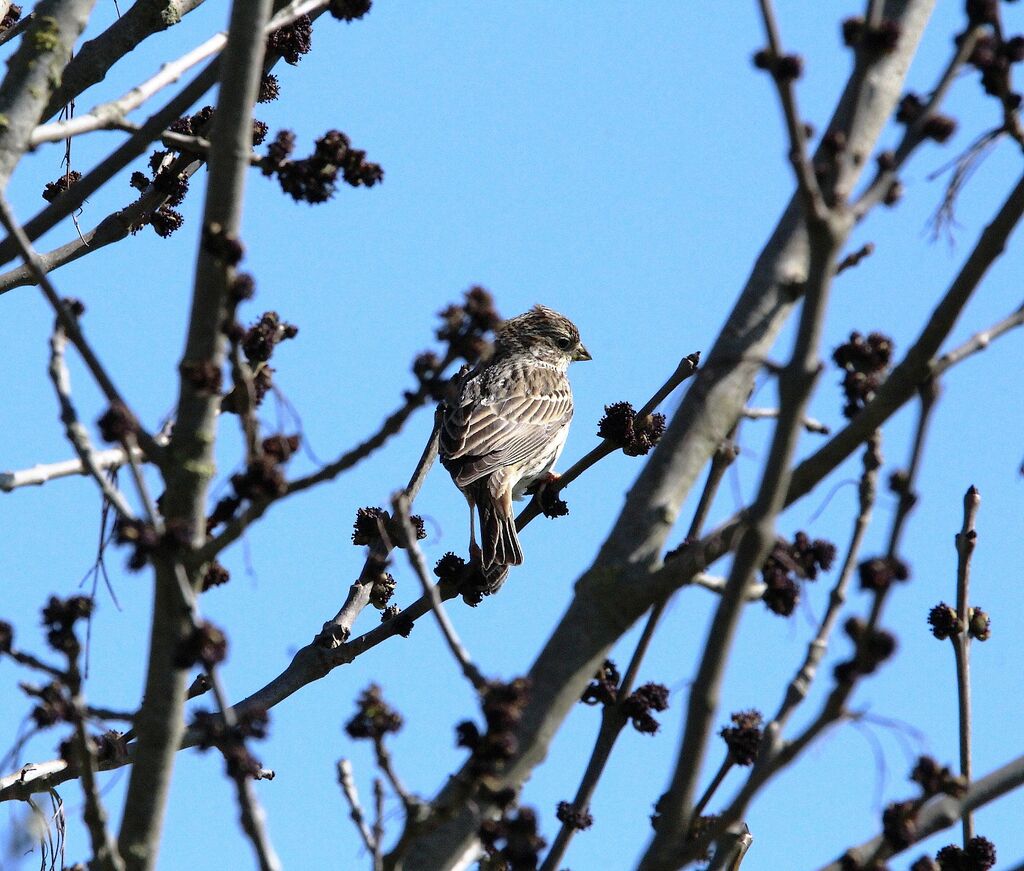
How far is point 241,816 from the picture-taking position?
3.50m

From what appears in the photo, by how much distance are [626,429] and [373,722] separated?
3274 mm

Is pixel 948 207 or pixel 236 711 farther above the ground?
pixel 236 711

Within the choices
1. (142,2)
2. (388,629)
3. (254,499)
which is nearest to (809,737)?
(254,499)

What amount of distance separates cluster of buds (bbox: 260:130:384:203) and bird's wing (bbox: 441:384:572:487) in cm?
495

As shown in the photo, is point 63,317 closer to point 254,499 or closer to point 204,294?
point 204,294

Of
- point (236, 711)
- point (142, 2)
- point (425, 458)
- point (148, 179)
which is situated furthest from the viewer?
point (425, 458)

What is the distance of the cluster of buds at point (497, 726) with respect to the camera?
3.59 metres

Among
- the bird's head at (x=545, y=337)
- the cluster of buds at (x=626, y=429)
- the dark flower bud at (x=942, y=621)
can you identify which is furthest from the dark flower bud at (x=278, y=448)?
the bird's head at (x=545, y=337)

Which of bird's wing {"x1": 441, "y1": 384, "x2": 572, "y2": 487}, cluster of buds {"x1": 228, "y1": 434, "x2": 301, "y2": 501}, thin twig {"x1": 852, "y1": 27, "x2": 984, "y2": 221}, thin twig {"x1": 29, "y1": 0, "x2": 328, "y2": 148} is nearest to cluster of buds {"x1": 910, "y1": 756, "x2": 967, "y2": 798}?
thin twig {"x1": 852, "y1": 27, "x2": 984, "y2": 221}

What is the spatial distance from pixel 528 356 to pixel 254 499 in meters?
8.61

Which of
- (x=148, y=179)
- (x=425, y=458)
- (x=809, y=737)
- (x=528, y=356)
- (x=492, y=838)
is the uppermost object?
(x=528, y=356)

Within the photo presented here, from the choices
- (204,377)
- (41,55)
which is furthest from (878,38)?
(41,55)

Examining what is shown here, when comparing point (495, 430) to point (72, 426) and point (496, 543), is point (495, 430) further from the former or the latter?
point (72, 426)

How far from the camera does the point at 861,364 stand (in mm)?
4203
